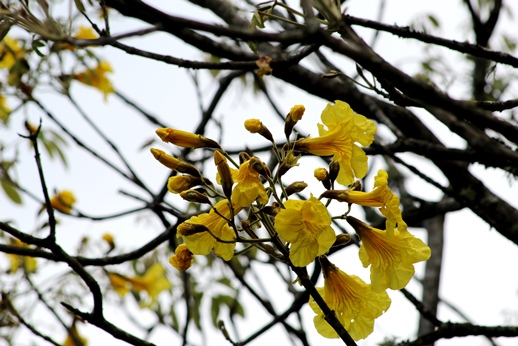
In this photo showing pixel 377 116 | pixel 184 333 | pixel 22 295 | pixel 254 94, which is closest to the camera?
pixel 184 333

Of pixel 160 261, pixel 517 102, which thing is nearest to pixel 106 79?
pixel 160 261

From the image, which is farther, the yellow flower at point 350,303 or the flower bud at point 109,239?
the flower bud at point 109,239

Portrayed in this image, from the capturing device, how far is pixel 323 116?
6.13 ft

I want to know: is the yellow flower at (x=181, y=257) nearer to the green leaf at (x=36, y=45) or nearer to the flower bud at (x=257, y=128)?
the flower bud at (x=257, y=128)

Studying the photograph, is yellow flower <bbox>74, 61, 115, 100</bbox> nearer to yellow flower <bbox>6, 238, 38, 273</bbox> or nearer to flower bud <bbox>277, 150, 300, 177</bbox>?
yellow flower <bbox>6, 238, 38, 273</bbox>

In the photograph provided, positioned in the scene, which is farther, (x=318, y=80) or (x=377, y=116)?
(x=318, y=80)

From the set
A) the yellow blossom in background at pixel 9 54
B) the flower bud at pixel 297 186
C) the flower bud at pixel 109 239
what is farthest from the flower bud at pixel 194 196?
the yellow blossom in background at pixel 9 54

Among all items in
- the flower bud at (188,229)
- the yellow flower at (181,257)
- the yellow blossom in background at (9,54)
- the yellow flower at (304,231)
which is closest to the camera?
the yellow flower at (304,231)

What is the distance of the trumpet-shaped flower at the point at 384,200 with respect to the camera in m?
1.62

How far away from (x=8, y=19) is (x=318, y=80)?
1.41 metres

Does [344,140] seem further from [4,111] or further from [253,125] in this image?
[4,111]

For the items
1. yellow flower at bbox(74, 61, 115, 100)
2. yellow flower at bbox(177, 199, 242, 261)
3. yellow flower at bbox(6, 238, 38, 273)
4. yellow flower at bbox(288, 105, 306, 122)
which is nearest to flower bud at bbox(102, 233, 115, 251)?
yellow flower at bbox(6, 238, 38, 273)

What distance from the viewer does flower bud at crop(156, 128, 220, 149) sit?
1.78m

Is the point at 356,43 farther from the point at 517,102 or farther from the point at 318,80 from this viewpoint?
the point at 318,80
